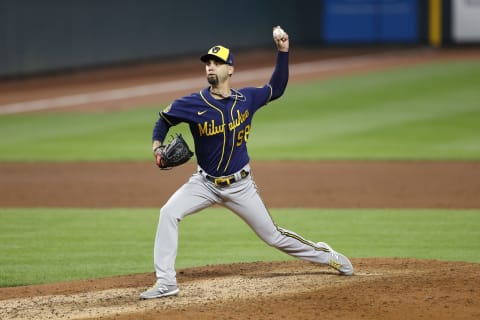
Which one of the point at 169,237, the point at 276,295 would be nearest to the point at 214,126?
the point at 169,237

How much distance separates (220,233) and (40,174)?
471cm

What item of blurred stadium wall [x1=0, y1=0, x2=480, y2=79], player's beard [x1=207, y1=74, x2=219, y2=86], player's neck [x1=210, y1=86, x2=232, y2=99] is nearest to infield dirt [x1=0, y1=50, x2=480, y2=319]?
player's neck [x1=210, y1=86, x2=232, y2=99]

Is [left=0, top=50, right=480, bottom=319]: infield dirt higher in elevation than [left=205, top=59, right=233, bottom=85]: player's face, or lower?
lower

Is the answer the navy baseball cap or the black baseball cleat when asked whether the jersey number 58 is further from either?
the black baseball cleat

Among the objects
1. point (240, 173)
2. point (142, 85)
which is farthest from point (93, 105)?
point (240, 173)

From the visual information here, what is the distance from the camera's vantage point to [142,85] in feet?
77.9

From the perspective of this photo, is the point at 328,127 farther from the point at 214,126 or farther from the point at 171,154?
the point at 171,154

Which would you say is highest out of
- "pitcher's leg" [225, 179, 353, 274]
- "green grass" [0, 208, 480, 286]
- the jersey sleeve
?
the jersey sleeve

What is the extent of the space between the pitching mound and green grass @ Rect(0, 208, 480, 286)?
705mm

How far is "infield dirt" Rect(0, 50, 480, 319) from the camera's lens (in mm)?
6652

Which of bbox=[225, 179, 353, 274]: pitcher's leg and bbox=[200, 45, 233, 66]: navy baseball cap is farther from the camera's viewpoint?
bbox=[225, 179, 353, 274]: pitcher's leg

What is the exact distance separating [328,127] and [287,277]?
1021cm

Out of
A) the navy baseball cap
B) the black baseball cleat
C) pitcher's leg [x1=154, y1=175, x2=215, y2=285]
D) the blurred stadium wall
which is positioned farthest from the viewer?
the blurred stadium wall

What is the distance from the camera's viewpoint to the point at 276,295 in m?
7.05
